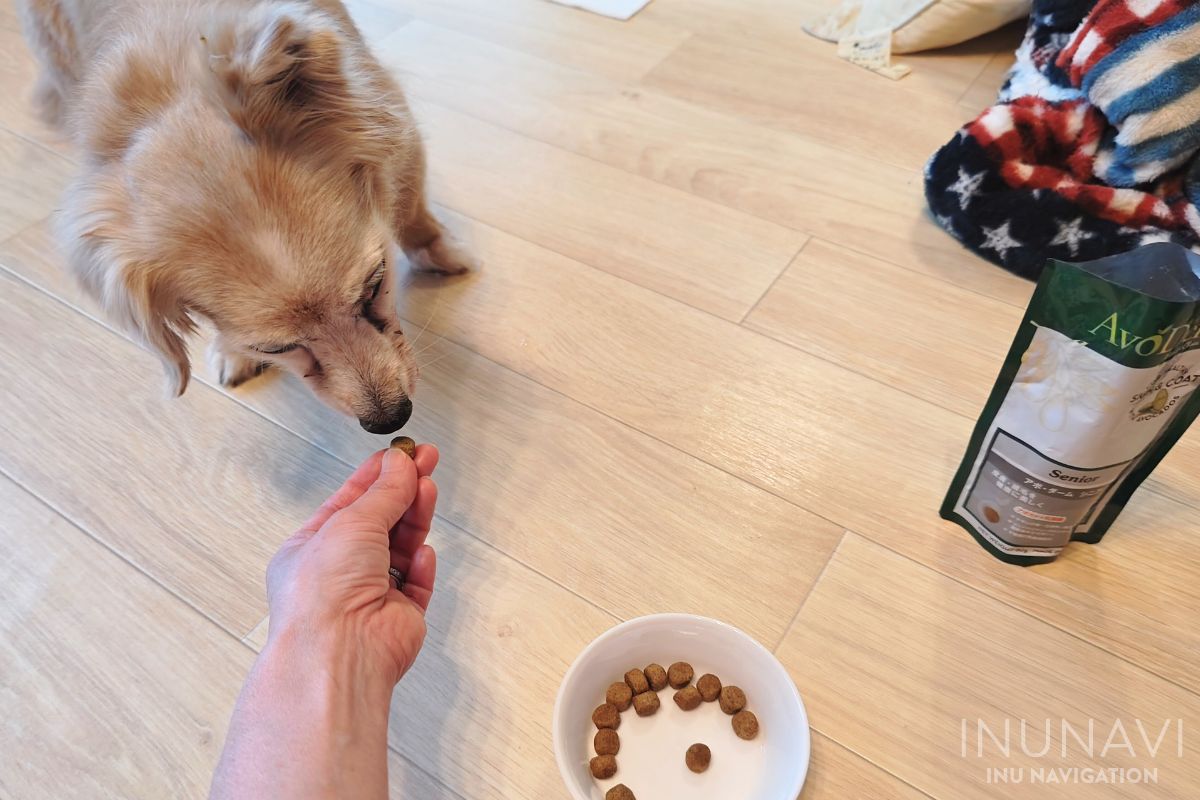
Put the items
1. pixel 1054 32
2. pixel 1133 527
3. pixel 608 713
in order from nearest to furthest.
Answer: pixel 608 713
pixel 1133 527
pixel 1054 32

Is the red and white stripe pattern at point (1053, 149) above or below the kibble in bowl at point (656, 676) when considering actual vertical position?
above

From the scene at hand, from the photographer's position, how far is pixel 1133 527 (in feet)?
3.67

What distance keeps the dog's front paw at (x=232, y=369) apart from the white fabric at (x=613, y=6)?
1.26 metres

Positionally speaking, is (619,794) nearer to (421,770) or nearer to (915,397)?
(421,770)

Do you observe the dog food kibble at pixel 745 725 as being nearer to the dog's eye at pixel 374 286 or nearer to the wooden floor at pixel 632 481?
the wooden floor at pixel 632 481

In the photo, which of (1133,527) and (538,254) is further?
(538,254)

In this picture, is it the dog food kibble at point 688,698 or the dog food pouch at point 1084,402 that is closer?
the dog food pouch at point 1084,402

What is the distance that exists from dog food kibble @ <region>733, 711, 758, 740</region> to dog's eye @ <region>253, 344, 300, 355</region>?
0.68 m

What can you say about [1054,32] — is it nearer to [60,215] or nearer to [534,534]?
[534,534]

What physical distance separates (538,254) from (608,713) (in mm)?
847

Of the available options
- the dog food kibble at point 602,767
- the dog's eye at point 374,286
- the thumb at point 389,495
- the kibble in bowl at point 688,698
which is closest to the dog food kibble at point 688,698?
the kibble in bowl at point 688,698

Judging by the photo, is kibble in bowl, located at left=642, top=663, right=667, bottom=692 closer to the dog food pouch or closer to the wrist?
the wrist

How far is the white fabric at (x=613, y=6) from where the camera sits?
2.08 meters

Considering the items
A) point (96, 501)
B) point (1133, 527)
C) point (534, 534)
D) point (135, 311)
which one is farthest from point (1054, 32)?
point (96, 501)
